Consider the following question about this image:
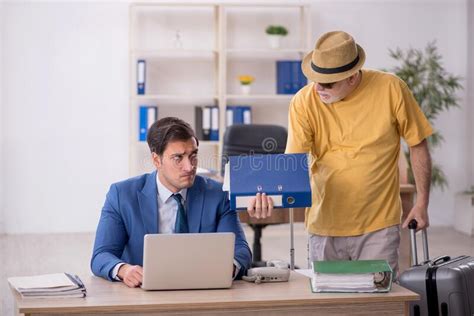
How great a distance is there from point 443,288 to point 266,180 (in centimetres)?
84

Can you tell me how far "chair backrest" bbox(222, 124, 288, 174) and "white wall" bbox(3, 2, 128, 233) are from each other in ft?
8.16

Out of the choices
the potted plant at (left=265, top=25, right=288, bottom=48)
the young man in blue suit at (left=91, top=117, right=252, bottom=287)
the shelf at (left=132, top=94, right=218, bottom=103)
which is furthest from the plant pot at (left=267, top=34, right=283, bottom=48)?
the young man in blue suit at (left=91, top=117, right=252, bottom=287)

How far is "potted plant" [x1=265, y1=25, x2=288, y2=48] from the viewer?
8039 mm

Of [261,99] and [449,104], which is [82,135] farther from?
[449,104]

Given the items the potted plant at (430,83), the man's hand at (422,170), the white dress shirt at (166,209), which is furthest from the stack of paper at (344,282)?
the potted plant at (430,83)

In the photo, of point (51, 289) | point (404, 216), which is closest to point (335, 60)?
point (51, 289)

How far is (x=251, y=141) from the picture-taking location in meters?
5.96

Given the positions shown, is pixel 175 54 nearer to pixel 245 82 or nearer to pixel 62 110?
pixel 245 82

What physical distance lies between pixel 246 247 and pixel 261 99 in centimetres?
544

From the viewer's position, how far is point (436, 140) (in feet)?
26.0

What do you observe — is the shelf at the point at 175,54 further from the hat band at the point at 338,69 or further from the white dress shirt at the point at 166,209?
the white dress shirt at the point at 166,209

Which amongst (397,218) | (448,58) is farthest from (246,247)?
(448,58)

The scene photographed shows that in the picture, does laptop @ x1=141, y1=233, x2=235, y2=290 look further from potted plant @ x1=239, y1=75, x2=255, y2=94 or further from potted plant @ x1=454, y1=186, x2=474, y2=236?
potted plant @ x1=454, y1=186, x2=474, y2=236

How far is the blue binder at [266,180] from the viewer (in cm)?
287
